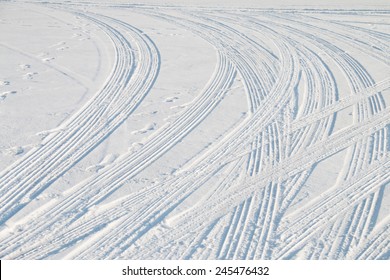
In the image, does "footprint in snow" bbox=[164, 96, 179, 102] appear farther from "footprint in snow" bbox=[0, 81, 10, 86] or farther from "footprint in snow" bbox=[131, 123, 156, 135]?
"footprint in snow" bbox=[0, 81, 10, 86]

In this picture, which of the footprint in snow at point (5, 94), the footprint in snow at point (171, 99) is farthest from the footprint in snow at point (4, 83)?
the footprint in snow at point (171, 99)

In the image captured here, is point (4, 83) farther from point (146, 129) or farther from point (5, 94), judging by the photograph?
point (146, 129)

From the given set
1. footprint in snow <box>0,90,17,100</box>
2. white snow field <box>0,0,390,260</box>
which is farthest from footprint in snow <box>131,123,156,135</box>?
footprint in snow <box>0,90,17,100</box>

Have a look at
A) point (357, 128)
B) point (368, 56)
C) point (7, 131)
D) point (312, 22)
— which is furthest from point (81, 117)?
point (312, 22)

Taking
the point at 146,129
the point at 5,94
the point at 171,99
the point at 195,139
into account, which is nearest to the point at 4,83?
the point at 5,94

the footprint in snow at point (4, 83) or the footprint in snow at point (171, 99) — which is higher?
the footprint in snow at point (171, 99)

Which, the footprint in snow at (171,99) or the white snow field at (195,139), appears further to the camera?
the footprint in snow at (171,99)

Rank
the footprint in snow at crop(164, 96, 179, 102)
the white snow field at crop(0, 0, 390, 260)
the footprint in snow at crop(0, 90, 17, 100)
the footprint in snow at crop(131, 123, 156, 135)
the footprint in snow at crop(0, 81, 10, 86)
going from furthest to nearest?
the footprint in snow at crop(0, 81, 10, 86)
the footprint in snow at crop(164, 96, 179, 102)
the footprint in snow at crop(0, 90, 17, 100)
the footprint in snow at crop(131, 123, 156, 135)
the white snow field at crop(0, 0, 390, 260)

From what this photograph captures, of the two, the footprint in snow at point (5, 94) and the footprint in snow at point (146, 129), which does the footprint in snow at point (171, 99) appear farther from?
the footprint in snow at point (5, 94)
